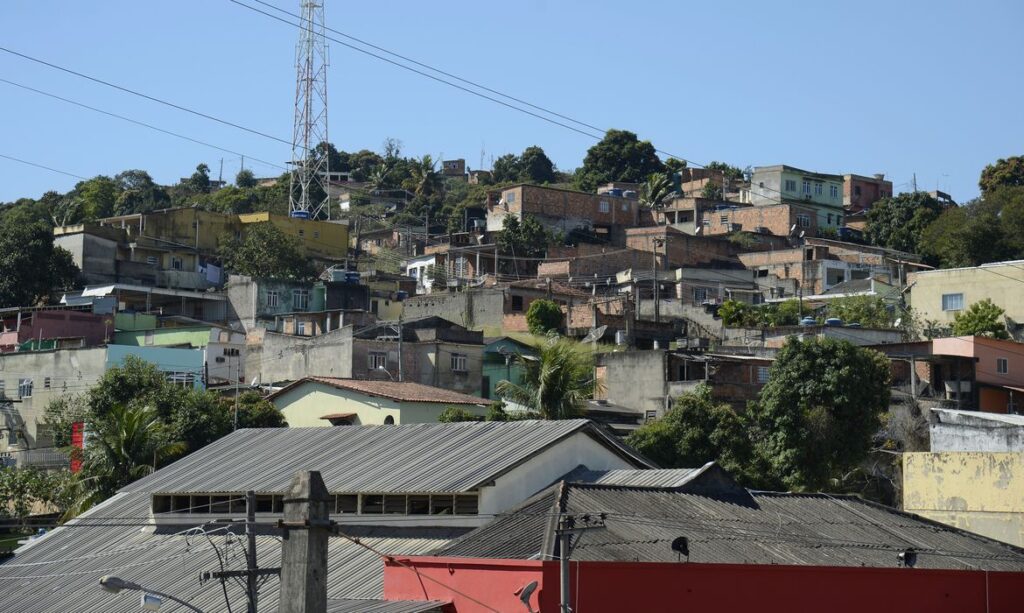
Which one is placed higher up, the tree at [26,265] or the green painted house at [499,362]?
the tree at [26,265]

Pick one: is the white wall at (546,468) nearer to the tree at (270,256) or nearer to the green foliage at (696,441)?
the green foliage at (696,441)

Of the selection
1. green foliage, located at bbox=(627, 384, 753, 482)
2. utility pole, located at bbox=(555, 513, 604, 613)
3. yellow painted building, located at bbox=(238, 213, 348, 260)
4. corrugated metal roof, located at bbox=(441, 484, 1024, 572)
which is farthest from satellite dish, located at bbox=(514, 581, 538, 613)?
yellow painted building, located at bbox=(238, 213, 348, 260)

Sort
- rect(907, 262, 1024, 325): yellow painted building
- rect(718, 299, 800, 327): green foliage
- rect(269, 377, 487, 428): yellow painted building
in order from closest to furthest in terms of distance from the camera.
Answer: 1. rect(269, 377, 487, 428): yellow painted building
2. rect(907, 262, 1024, 325): yellow painted building
3. rect(718, 299, 800, 327): green foliage

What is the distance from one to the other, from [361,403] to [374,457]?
18003 mm

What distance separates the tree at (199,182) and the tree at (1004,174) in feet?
213

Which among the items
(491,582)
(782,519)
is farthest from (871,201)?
(491,582)

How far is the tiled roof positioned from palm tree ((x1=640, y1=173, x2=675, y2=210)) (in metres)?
48.7

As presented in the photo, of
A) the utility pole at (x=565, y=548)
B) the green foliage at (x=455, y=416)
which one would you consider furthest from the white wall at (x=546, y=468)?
the green foliage at (x=455, y=416)

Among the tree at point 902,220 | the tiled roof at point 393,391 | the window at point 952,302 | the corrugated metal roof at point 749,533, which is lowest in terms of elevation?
the corrugated metal roof at point 749,533

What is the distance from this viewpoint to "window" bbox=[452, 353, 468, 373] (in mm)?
61875

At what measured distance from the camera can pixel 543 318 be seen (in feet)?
229

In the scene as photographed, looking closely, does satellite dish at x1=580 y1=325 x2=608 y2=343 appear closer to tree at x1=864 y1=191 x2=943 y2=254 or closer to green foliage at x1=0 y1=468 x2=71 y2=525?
green foliage at x1=0 y1=468 x2=71 y2=525

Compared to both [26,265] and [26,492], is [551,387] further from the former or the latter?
[26,265]

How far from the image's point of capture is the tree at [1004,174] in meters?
101
